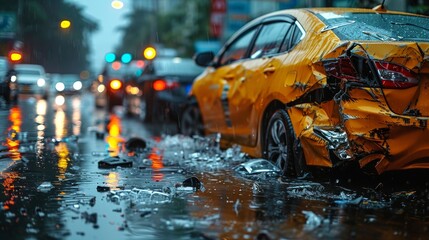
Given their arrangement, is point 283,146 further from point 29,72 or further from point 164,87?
point 29,72

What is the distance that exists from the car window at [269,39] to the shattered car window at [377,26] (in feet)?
1.97

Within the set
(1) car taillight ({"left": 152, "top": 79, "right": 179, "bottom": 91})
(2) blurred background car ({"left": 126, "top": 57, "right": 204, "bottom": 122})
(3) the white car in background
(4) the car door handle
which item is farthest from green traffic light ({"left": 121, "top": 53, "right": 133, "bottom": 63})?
(4) the car door handle

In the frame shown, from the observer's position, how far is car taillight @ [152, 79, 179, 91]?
14.0 metres

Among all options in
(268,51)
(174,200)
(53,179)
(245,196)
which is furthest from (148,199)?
(268,51)

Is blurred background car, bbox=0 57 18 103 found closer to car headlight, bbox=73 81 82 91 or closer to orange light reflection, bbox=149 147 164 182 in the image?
orange light reflection, bbox=149 147 164 182

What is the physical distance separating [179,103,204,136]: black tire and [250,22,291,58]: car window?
2.10 metres

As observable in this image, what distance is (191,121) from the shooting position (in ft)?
34.4

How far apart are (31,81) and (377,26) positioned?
29477 mm

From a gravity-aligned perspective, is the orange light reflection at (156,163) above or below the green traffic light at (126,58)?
below

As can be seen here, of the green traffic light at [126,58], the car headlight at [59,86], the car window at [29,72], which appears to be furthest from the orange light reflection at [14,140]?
the car headlight at [59,86]

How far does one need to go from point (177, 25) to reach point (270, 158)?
143ft

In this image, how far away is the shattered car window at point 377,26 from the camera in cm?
603

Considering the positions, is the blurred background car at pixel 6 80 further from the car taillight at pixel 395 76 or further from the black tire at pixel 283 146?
the car taillight at pixel 395 76

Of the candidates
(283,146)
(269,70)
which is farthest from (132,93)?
(283,146)
